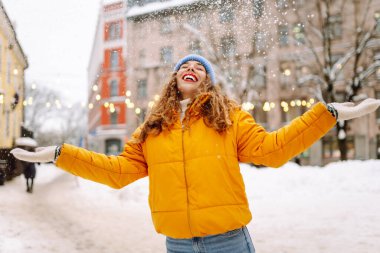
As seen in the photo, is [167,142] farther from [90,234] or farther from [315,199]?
[315,199]

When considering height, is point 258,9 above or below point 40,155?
above

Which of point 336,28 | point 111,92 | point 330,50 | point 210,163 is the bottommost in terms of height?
point 210,163

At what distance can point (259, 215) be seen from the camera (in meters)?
9.16

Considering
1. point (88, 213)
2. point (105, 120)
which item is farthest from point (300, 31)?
point (105, 120)

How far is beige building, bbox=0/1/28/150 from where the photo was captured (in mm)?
18531

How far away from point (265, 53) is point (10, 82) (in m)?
14.5

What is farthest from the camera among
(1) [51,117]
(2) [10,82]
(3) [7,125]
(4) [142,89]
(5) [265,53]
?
(1) [51,117]

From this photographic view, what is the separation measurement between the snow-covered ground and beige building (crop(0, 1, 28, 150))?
5414mm

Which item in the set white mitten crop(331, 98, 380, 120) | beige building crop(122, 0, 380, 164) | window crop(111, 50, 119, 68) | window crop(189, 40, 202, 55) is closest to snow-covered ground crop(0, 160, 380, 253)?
white mitten crop(331, 98, 380, 120)

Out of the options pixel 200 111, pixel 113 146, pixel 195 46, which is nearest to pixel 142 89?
pixel 113 146

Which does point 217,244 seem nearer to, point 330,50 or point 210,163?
point 210,163

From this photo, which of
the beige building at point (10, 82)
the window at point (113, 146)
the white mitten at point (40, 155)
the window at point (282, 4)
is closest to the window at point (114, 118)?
the window at point (113, 146)

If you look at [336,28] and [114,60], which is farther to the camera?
[114,60]

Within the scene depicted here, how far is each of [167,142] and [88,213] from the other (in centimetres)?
866
